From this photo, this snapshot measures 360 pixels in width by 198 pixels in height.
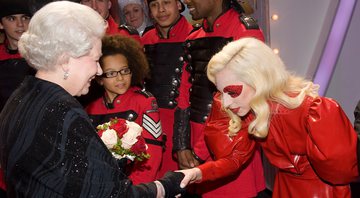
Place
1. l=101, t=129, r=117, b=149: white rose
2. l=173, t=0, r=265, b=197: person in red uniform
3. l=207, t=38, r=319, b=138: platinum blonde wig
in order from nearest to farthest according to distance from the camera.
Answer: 1. l=101, t=129, r=117, b=149: white rose
2. l=207, t=38, r=319, b=138: platinum blonde wig
3. l=173, t=0, r=265, b=197: person in red uniform

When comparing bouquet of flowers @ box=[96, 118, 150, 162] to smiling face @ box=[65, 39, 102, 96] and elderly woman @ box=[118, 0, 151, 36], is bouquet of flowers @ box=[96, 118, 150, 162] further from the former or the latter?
elderly woman @ box=[118, 0, 151, 36]

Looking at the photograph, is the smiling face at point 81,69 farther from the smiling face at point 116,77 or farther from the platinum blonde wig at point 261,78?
the smiling face at point 116,77

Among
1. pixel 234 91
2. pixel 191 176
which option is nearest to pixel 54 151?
pixel 191 176

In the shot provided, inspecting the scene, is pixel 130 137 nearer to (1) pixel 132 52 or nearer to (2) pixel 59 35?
(2) pixel 59 35

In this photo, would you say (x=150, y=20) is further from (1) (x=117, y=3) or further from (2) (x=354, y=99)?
(2) (x=354, y=99)

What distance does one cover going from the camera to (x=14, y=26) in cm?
461

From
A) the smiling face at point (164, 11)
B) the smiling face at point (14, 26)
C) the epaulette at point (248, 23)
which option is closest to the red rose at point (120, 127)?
the epaulette at point (248, 23)

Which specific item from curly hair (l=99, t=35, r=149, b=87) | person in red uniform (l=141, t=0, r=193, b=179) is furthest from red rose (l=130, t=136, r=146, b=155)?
person in red uniform (l=141, t=0, r=193, b=179)

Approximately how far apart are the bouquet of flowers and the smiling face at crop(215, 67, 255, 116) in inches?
22.5

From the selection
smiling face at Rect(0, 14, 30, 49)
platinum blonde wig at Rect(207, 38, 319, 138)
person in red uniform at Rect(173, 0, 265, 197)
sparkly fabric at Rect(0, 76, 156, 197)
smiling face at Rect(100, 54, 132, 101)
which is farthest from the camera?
smiling face at Rect(0, 14, 30, 49)

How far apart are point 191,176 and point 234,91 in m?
0.58

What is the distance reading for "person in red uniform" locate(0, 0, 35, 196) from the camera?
4.49m

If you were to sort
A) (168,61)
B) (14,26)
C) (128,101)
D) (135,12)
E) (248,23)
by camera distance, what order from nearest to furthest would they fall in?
(248,23)
(128,101)
(14,26)
(168,61)
(135,12)

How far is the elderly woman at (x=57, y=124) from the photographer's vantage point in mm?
2203
